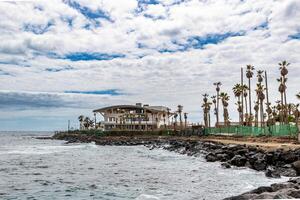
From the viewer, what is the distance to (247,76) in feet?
243

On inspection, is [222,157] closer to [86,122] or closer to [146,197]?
[146,197]

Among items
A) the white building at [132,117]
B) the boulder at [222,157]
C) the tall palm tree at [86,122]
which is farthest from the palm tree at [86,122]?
the boulder at [222,157]

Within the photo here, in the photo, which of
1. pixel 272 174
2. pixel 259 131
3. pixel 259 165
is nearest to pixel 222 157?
pixel 259 165

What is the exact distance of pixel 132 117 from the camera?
338 ft

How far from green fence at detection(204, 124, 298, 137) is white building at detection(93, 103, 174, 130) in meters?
30.2

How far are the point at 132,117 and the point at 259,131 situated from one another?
52.9 m

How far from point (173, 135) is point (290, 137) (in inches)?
1748

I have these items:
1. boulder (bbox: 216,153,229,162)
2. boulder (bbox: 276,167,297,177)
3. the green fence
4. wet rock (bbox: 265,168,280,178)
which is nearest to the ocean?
wet rock (bbox: 265,168,280,178)

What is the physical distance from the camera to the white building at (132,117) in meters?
103

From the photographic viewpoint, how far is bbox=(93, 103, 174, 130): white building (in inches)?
4058

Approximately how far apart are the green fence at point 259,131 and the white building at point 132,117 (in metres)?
30.2

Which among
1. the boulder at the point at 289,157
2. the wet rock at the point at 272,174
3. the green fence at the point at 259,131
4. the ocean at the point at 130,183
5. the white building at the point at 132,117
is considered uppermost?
the white building at the point at 132,117

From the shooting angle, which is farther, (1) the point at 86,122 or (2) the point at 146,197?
(1) the point at 86,122

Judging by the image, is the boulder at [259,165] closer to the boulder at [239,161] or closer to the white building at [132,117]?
the boulder at [239,161]
